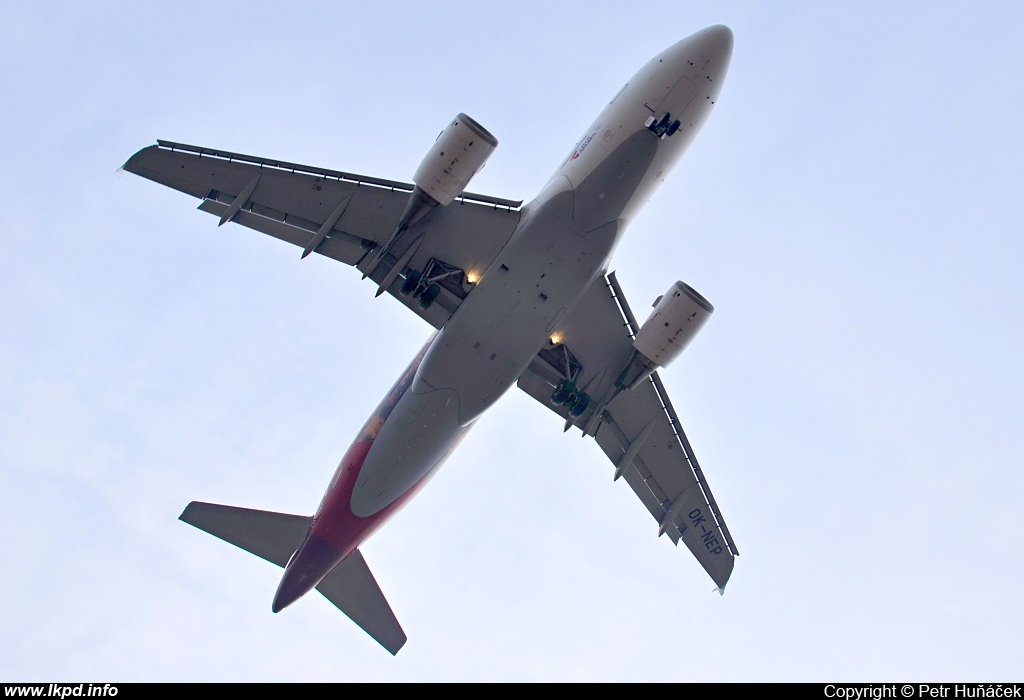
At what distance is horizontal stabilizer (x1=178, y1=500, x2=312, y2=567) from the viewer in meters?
24.4

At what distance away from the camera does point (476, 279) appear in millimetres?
21828

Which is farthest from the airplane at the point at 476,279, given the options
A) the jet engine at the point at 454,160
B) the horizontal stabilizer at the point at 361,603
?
the horizontal stabilizer at the point at 361,603

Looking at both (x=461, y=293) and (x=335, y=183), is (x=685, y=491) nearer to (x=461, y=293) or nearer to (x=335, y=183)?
(x=461, y=293)

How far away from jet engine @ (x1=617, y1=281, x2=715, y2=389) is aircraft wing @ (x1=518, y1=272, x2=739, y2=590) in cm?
134

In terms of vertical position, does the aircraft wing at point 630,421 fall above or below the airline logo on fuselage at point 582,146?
below

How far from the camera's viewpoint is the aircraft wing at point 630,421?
22.9 m

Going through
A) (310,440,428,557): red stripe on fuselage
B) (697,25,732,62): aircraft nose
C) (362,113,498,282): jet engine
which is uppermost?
(697,25,732,62): aircraft nose

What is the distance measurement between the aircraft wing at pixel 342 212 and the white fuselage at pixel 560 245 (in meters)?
1.40

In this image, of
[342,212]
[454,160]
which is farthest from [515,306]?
[342,212]

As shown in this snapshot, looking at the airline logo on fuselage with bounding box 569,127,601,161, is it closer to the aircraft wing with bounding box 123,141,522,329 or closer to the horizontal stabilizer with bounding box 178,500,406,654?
the aircraft wing with bounding box 123,141,522,329

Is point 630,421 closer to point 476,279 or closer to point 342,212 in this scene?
point 476,279

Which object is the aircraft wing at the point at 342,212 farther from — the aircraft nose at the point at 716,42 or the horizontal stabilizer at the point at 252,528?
the horizontal stabilizer at the point at 252,528

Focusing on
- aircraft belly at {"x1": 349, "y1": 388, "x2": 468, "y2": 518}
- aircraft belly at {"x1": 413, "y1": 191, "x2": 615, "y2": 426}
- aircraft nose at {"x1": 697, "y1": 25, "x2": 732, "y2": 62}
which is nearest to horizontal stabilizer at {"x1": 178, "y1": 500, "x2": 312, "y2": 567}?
aircraft belly at {"x1": 349, "y1": 388, "x2": 468, "y2": 518}

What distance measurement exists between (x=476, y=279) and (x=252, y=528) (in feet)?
33.6
